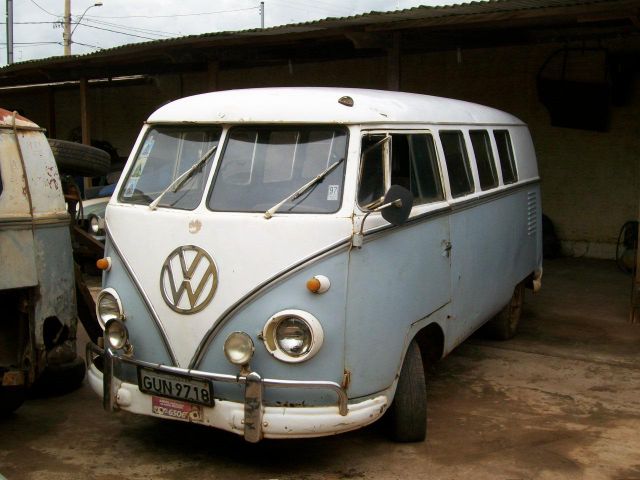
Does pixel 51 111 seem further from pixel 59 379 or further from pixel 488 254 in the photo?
pixel 488 254

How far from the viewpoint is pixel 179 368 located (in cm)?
435

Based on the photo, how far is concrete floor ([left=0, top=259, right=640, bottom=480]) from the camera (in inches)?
178

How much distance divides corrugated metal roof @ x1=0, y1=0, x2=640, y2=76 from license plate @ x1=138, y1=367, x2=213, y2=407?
536 centimetres

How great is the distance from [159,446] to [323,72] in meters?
10.5

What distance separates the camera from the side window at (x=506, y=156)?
6906 millimetres

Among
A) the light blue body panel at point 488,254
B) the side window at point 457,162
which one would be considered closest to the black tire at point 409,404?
the light blue body panel at point 488,254

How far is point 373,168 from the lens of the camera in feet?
15.0

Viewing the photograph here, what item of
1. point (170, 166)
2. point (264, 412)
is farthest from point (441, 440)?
point (170, 166)

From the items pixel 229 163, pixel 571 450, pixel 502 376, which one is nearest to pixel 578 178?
pixel 502 376

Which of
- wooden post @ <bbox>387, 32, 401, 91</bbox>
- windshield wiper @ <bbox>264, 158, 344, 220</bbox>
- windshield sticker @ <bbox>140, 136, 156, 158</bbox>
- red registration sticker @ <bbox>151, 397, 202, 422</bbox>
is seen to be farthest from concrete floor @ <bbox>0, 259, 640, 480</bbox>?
wooden post @ <bbox>387, 32, 401, 91</bbox>

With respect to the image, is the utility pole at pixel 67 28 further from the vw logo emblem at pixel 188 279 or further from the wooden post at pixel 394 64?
the vw logo emblem at pixel 188 279

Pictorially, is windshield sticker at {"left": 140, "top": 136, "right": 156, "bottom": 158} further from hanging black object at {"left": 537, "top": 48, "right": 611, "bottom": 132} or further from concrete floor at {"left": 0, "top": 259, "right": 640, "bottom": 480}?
hanging black object at {"left": 537, "top": 48, "right": 611, "bottom": 132}

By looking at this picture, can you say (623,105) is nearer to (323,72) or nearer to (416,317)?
(323,72)

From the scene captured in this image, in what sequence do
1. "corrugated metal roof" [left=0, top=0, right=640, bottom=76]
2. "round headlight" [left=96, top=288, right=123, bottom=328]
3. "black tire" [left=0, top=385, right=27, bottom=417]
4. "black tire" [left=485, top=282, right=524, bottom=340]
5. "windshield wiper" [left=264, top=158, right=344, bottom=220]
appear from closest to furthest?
"windshield wiper" [left=264, top=158, right=344, bottom=220] < "round headlight" [left=96, top=288, right=123, bottom=328] < "black tire" [left=0, top=385, right=27, bottom=417] < "black tire" [left=485, top=282, right=524, bottom=340] < "corrugated metal roof" [left=0, top=0, right=640, bottom=76]
